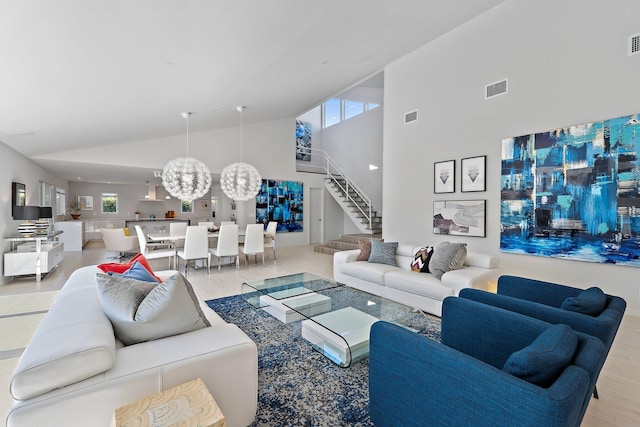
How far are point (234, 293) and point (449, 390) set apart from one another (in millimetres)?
3793

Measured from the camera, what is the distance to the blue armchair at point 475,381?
1.08 m

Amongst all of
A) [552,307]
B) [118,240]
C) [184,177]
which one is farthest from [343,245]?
[552,307]

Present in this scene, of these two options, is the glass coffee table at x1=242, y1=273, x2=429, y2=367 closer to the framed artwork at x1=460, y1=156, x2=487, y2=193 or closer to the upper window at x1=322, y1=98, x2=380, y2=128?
the framed artwork at x1=460, y1=156, x2=487, y2=193

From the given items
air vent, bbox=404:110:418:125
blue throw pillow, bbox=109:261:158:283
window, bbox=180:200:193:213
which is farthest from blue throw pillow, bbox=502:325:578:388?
window, bbox=180:200:193:213

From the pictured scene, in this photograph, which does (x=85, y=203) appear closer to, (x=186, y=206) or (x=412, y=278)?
(x=186, y=206)

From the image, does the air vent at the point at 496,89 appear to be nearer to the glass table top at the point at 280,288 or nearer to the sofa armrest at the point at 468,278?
the sofa armrest at the point at 468,278

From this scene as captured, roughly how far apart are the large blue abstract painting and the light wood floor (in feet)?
3.22

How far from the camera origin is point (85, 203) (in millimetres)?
11711

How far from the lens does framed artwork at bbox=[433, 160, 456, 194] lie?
17.3 ft

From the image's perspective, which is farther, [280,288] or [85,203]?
[85,203]

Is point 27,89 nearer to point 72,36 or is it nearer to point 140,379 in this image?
point 72,36

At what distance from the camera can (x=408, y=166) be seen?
19.8ft

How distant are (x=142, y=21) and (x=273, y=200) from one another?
715cm

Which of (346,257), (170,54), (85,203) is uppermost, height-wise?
(170,54)
